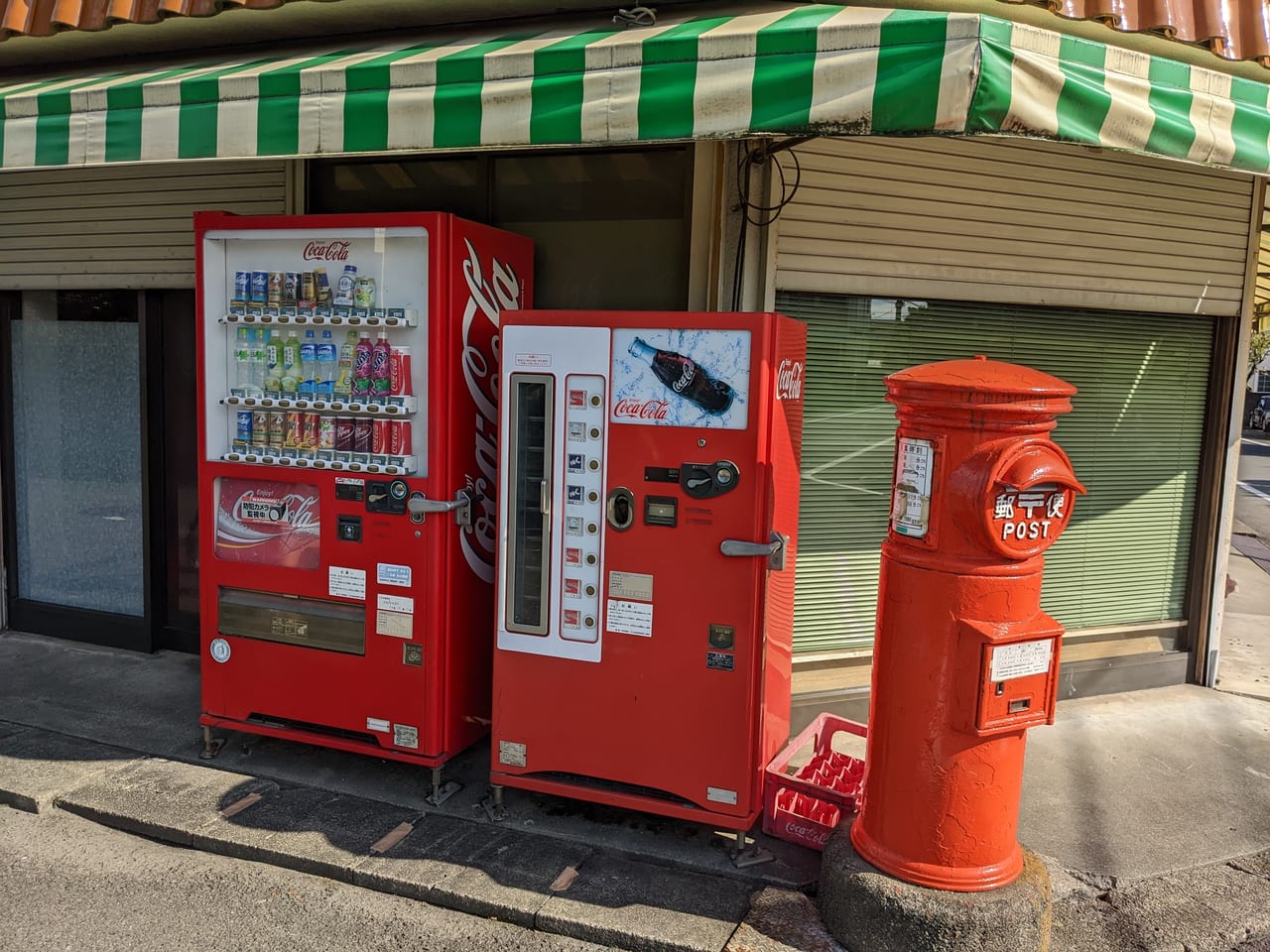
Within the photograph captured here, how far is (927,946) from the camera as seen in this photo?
3199 millimetres

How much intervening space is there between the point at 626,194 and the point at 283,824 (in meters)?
3.50

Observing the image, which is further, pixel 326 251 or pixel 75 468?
pixel 75 468

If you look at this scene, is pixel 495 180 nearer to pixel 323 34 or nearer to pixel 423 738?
pixel 323 34

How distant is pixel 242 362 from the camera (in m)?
4.61


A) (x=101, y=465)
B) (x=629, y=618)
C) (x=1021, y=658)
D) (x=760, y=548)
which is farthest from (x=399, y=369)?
(x=101, y=465)

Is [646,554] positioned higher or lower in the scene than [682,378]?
lower

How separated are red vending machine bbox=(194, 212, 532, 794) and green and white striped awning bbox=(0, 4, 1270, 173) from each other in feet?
1.45

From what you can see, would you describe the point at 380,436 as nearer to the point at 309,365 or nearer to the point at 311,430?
the point at 311,430

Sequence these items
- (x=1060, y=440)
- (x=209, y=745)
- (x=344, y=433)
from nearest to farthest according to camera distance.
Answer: (x=344, y=433)
(x=209, y=745)
(x=1060, y=440)

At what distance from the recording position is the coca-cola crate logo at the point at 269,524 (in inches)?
180

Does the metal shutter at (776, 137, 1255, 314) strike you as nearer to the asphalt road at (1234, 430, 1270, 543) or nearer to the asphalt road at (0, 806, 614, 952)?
the asphalt road at (0, 806, 614, 952)

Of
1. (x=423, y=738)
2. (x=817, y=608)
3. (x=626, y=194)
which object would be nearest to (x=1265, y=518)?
(x=817, y=608)

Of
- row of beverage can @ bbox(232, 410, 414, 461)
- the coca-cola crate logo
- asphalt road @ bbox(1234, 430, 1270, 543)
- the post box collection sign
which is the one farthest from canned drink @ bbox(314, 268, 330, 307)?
asphalt road @ bbox(1234, 430, 1270, 543)

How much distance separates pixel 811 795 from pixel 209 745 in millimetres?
2961
